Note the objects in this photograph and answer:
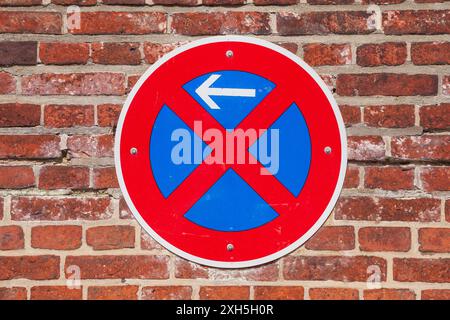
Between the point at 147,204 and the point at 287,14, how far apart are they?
67 cm

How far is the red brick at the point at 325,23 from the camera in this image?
7.63ft

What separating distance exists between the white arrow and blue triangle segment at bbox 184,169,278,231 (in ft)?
0.68

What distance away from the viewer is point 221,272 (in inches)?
90.7

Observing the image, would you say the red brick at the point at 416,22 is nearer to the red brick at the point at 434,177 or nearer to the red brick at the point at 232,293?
the red brick at the point at 434,177

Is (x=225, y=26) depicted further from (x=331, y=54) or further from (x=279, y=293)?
(x=279, y=293)

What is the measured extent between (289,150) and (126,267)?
Result: 1.84 ft

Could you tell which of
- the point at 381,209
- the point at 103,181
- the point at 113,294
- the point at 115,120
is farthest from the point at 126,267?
the point at 381,209

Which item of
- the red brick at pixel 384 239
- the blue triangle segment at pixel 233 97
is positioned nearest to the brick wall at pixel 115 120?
the red brick at pixel 384 239

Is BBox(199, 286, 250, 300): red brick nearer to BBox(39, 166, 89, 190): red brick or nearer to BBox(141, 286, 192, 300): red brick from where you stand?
BBox(141, 286, 192, 300): red brick

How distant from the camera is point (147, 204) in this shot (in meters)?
2.29

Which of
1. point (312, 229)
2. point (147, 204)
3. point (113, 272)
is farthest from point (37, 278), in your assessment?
point (312, 229)

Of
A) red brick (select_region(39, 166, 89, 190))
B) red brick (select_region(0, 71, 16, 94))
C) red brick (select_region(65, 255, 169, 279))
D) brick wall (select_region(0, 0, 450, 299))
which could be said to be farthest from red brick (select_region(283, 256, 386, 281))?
red brick (select_region(0, 71, 16, 94))
